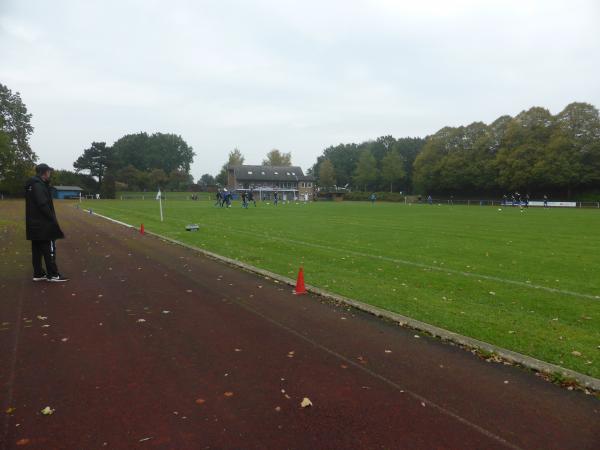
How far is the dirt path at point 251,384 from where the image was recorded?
11.2 ft

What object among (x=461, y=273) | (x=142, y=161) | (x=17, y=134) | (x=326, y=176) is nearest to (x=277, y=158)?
(x=326, y=176)

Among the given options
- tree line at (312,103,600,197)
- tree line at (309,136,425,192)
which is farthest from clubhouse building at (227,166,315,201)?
tree line at (312,103,600,197)

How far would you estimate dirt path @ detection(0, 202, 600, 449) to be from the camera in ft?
11.2

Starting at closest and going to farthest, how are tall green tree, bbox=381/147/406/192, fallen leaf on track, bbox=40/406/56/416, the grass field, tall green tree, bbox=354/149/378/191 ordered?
fallen leaf on track, bbox=40/406/56/416 → the grass field → tall green tree, bbox=381/147/406/192 → tall green tree, bbox=354/149/378/191

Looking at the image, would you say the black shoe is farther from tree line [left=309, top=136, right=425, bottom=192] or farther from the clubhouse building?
tree line [left=309, top=136, right=425, bottom=192]

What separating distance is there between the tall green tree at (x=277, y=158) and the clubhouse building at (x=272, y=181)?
1618 centimetres

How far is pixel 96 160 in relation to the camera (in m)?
109

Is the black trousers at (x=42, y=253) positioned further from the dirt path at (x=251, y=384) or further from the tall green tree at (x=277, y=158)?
the tall green tree at (x=277, y=158)

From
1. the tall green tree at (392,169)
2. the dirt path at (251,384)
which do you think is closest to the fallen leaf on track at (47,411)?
A: the dirt path at (251,384)

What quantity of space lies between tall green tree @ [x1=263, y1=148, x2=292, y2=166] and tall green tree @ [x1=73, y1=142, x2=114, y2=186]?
1700 inches

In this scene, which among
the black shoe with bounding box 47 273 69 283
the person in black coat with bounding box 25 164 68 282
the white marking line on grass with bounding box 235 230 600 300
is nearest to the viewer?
the white marking line on grass with bounding box 235 230 600 300

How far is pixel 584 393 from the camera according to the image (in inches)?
163

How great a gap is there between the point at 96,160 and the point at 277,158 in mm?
48552

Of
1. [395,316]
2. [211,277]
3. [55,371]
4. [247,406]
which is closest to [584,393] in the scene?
[395,316]
